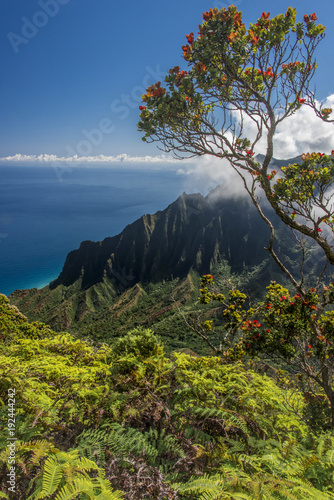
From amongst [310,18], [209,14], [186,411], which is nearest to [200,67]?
[209,14]

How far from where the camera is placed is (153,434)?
279 centimetres

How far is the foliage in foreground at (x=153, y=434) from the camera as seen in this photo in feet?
6.21

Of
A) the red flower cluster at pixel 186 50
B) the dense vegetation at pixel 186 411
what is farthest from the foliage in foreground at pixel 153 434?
the red flower cluster at pixel 186 50

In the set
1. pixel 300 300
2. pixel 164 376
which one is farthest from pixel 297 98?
pixel 164 376

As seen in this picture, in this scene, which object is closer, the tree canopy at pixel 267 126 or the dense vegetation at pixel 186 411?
the dense vegetation at pixel 186 411

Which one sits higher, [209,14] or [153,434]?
[209,14]

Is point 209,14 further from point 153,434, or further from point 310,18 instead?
point 153,434

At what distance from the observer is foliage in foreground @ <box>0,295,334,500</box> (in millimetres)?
1894

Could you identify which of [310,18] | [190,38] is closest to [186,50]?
[190,38]

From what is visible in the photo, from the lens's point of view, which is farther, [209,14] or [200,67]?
[200,67]

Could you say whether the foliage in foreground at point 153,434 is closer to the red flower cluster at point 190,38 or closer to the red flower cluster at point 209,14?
the red flower cluster at point 190,38

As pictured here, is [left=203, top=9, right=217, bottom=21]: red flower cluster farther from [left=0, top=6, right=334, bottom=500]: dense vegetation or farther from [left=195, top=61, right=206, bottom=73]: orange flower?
[left=195, top=61, right=206, bottom=73]: orange flower

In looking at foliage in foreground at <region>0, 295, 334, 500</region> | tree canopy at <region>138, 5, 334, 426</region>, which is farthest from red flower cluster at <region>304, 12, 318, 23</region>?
foliage in foreground at <region>0, 295, 334, 500</region>

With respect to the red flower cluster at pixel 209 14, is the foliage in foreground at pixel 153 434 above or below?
below
